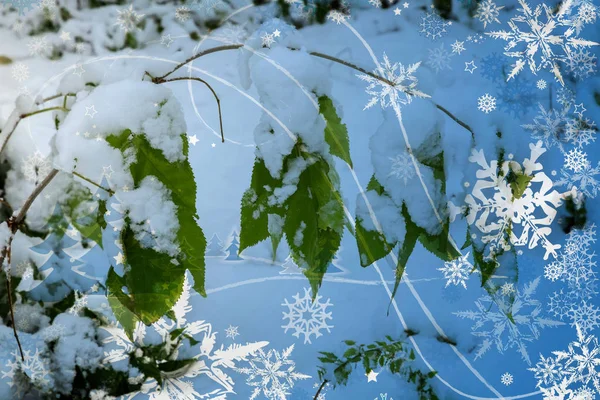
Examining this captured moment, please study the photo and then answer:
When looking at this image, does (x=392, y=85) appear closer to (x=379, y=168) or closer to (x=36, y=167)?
(x=379, y=168)

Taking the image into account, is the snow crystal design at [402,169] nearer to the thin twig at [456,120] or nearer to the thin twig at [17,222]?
the thin twig at [456,120]

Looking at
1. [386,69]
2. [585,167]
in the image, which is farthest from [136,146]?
[585,167]

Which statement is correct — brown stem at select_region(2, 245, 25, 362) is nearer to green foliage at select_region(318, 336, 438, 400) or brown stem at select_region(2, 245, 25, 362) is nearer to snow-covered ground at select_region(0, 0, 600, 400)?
snow-covered ground at select_region(0, 0, 600, 400)

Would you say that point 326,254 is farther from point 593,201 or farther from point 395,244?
point 593,201

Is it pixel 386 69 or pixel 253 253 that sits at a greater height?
pixel 386 69
